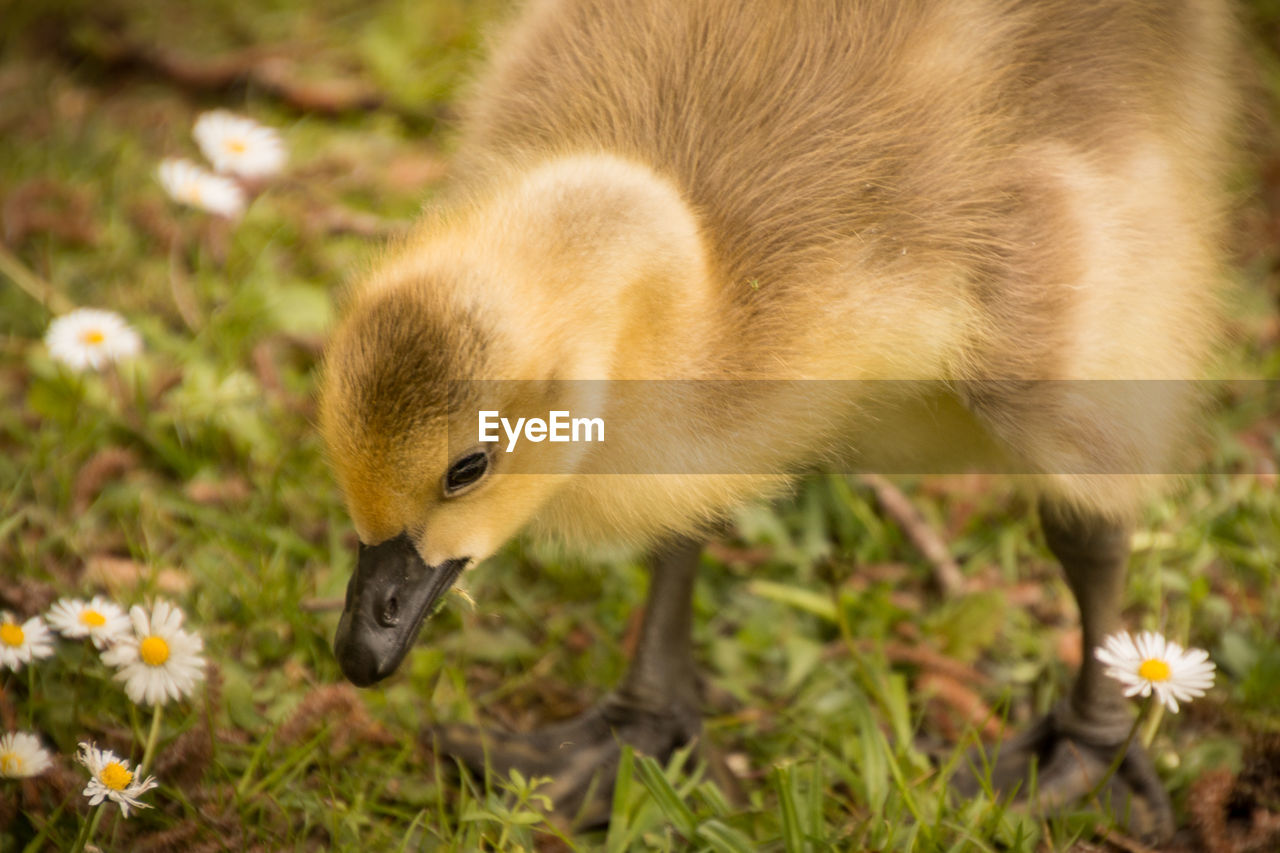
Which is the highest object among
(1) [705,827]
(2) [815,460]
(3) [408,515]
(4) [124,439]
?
(4) [124,439]

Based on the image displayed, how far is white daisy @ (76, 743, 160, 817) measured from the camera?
1352 mm

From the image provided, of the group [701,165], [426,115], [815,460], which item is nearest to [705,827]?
[815,460]

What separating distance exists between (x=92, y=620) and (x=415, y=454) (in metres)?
0.58

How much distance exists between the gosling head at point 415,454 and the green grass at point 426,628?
0.20m

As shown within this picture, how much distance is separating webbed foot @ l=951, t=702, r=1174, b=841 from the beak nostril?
803 mm

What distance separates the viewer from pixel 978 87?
146cm

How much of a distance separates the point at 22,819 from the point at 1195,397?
1554 mm

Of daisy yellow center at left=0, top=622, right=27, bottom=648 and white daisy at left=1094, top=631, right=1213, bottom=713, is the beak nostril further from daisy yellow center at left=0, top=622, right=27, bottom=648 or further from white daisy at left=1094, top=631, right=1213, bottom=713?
white daisy at left=1094, top=631, right=1213, bottom=713

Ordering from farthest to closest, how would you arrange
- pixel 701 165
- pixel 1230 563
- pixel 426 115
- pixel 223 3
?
pixel 223 3
pixel 426 115
pixel 1230 563
pixel 701 165

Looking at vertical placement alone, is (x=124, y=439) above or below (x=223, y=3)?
below

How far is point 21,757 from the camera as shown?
1409 millimetres

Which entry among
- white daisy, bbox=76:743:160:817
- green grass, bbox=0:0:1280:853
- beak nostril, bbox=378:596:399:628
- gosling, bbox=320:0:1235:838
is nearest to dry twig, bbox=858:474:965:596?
green grass, bbox=0:0:1280:853

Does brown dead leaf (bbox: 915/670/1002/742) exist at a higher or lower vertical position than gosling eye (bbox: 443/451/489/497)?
lower

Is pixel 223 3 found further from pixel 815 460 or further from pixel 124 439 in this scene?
pixel 815 460
